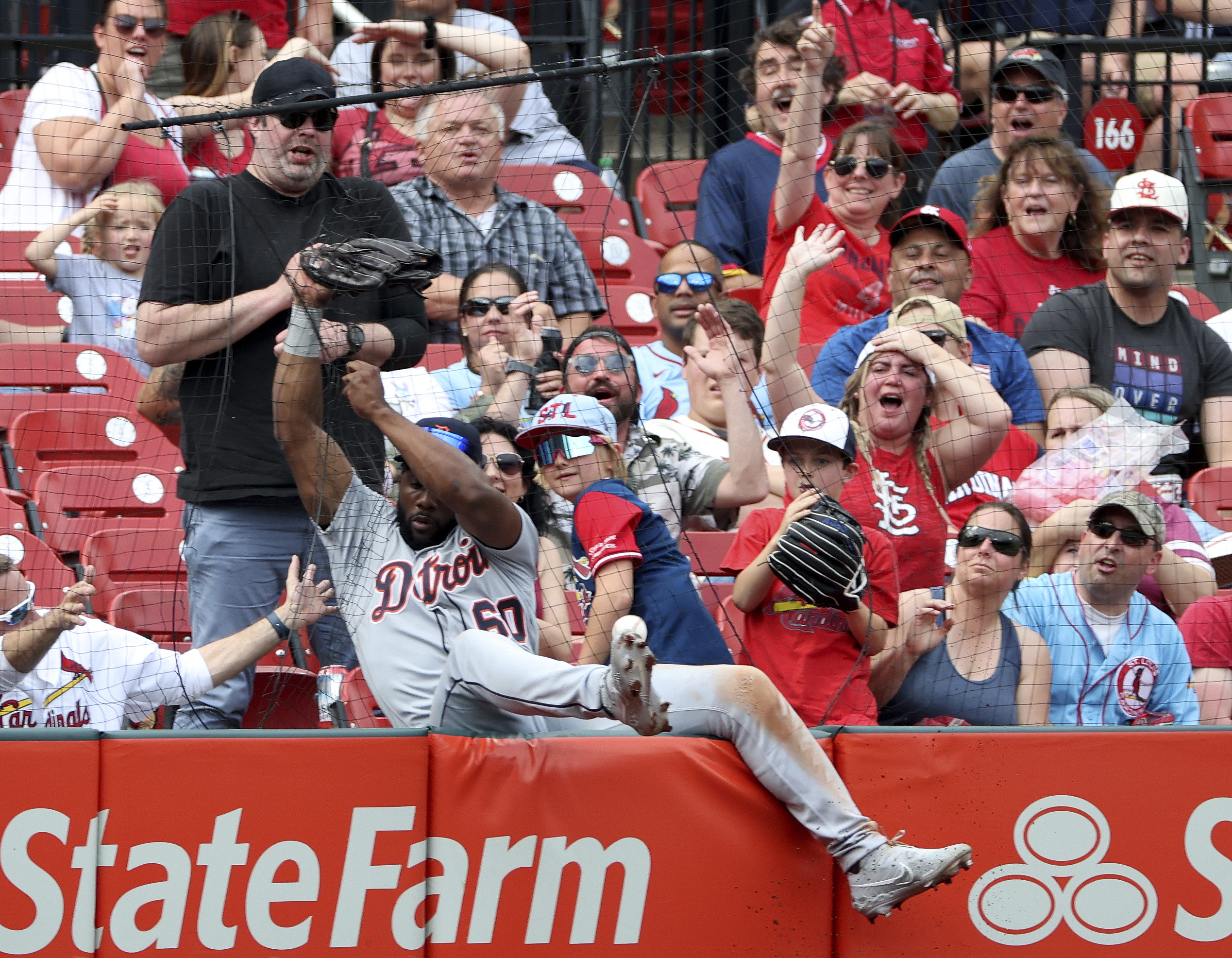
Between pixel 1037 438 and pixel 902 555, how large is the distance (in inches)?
51.5

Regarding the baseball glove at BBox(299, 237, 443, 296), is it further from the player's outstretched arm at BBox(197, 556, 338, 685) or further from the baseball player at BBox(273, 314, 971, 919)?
the player's outstretched arm at BBox(197, 556, 338, 685)

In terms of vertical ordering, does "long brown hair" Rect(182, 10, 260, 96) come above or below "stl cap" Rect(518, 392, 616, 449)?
above

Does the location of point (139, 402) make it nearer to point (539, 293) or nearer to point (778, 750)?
point (539, 293)

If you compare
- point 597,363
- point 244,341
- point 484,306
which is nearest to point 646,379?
point 484,306

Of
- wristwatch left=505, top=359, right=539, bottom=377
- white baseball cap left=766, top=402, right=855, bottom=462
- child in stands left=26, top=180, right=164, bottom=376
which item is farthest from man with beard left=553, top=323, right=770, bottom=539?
child in stands left=26, top=180, right=164, bottom=376

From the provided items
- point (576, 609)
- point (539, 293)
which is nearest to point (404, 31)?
point (539, 293)

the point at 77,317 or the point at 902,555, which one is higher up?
the point at 77,317

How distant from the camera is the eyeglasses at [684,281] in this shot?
6.10 metres

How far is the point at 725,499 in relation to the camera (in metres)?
5.08

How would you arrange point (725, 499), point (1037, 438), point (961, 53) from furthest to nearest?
point (961, 53)
point (1037, 438)
point (725, 499)

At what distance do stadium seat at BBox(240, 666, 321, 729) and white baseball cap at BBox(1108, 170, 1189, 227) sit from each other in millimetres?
3689

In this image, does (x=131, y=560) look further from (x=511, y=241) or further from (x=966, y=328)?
(x=966, y=328)

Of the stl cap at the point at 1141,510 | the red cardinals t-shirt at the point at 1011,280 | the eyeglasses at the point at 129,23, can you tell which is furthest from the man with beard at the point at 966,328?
the eyeglasses at the point at 129,23

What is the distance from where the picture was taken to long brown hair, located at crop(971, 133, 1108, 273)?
20.6 ft
